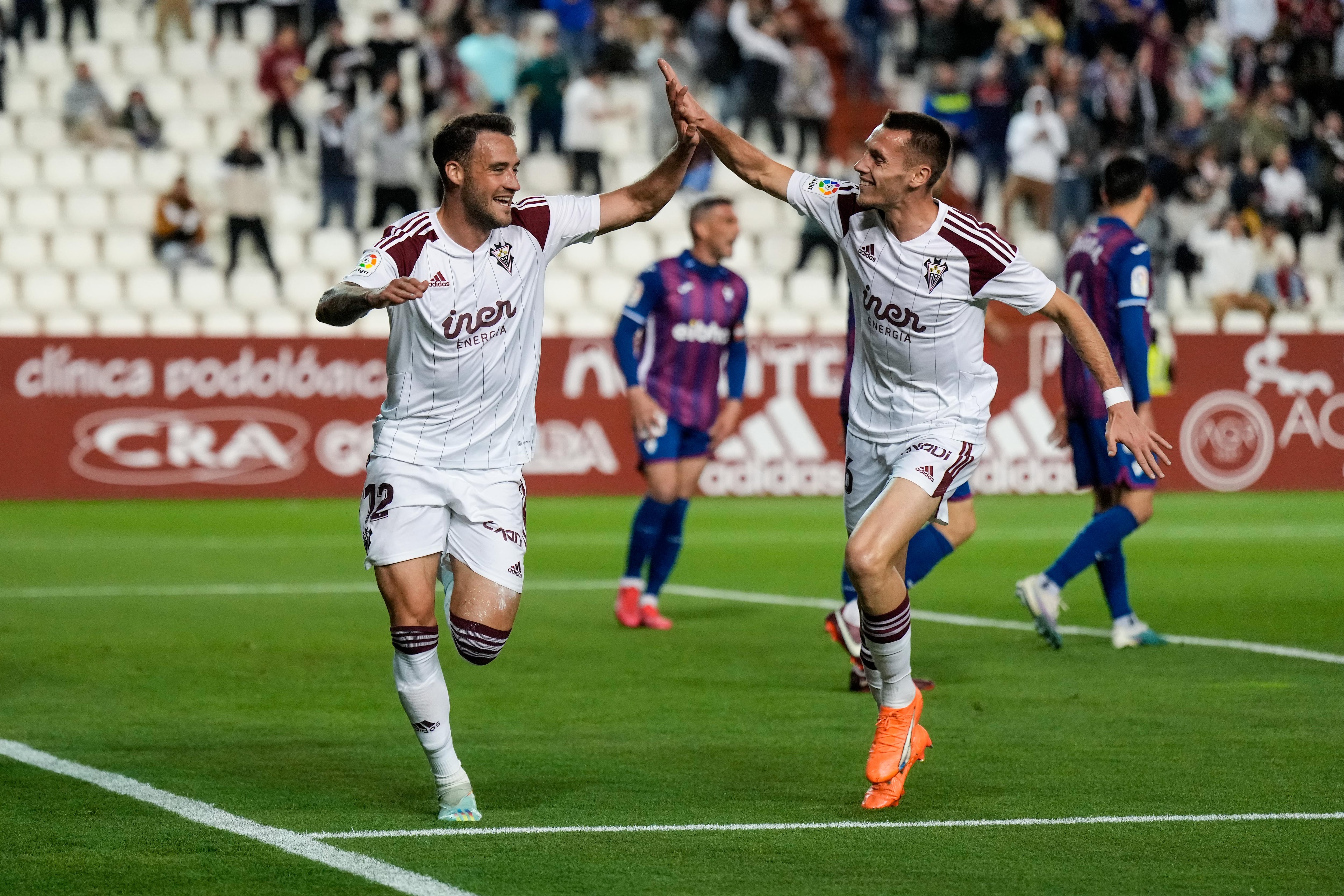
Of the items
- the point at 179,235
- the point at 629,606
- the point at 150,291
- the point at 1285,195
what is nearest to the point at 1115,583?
the point at 629,606

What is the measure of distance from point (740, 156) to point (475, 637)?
6.71ft

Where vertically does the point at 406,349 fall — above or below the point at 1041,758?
above

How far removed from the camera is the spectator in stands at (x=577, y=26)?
2525 centimetres

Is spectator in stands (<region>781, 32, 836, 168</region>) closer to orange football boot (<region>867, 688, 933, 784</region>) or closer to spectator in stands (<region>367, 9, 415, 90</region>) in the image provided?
spectator in stands (<region>367, 9, 415, 90</region>)

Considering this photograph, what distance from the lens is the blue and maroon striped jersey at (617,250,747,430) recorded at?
37.1ft

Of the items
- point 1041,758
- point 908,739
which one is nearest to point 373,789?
point 908,739

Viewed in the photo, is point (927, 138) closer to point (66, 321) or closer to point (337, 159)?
point (337, 159)

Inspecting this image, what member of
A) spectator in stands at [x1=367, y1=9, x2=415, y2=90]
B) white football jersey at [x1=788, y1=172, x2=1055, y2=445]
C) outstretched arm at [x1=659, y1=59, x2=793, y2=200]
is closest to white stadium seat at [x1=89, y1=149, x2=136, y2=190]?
spectator in stands at [x1=367, y1=9, x2=415, y2=90]

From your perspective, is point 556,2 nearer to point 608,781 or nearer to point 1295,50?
point 1295,50

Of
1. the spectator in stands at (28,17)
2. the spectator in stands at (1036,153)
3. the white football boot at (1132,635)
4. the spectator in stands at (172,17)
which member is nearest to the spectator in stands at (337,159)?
the spectator in stands at (172,17)

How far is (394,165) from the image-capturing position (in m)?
23.1

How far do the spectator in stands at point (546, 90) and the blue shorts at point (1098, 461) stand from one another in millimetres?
14787

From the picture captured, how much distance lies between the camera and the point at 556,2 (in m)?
25.3

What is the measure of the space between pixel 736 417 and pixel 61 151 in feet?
51.1
